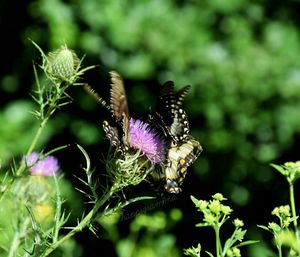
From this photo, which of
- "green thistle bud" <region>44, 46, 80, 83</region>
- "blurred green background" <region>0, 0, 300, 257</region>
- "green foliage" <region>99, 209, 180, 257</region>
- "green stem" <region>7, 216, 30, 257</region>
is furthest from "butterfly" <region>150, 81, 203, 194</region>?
"blurred green background" <region>0, 0, 300, 257</region>

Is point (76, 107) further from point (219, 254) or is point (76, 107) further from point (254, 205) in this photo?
point (219, 254)

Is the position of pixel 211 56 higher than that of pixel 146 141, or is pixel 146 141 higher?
pixel 146 141

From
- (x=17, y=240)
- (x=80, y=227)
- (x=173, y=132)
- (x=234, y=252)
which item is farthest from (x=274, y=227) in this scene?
(x=173, y=132)

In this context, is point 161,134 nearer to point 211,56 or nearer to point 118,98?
point 118,98

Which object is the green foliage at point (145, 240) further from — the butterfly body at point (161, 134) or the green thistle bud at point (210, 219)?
the green thistle bud at point (210, 219)

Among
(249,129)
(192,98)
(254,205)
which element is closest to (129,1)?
(192,98)

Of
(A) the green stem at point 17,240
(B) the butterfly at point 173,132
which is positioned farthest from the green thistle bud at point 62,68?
(B) the butterfly at point 173,132
